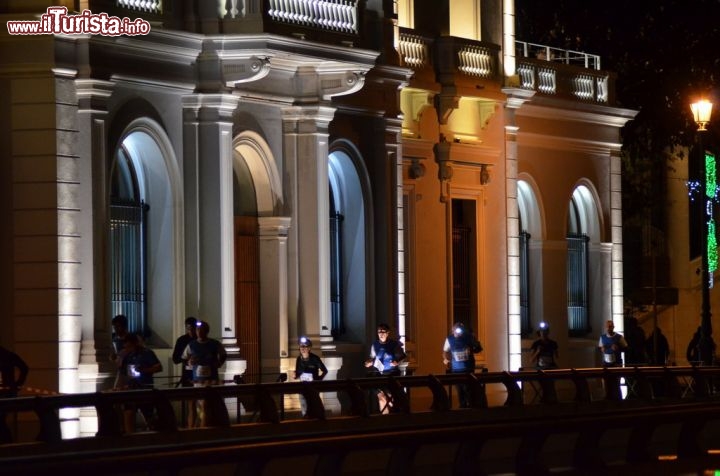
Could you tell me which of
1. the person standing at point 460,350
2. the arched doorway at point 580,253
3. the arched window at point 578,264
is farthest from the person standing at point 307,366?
→ the arched doorway at point 580,253

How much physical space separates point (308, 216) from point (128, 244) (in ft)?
13.8

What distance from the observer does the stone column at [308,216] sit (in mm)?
36906

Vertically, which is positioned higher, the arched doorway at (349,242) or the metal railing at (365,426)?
the arched doorway at (349,242)

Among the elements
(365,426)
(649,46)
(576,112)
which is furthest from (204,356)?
(649,46)

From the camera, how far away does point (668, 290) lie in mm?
52875

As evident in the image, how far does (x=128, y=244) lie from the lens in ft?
111

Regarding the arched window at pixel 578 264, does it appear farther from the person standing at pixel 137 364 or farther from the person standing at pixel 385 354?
the person standing at pixel 137 364

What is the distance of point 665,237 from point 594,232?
59.2ft

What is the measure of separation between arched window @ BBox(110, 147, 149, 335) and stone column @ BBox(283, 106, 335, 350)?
11.4 feet

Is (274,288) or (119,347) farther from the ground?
(274,288)

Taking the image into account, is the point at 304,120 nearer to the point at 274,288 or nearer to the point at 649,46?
the point at 274,288

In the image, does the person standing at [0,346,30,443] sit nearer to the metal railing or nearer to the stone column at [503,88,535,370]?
the metal railing

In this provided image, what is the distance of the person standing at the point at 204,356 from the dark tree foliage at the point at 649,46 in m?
28.9
